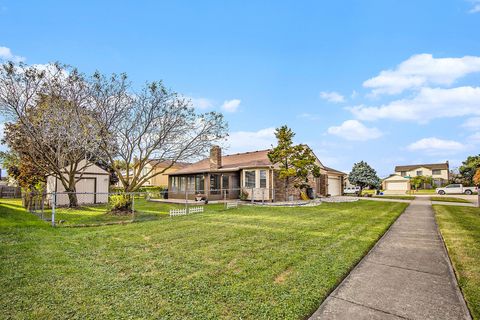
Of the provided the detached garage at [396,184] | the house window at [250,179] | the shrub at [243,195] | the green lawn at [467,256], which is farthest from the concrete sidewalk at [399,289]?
the detached garage at [396,184]

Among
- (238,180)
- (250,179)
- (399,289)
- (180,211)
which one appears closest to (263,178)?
(250,179)

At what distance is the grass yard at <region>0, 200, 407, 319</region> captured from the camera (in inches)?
129

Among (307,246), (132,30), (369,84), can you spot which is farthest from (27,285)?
(369,84)

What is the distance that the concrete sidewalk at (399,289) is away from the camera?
10.4 ft

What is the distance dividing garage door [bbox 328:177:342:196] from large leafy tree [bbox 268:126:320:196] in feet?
34.9

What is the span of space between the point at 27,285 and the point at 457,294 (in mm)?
6564

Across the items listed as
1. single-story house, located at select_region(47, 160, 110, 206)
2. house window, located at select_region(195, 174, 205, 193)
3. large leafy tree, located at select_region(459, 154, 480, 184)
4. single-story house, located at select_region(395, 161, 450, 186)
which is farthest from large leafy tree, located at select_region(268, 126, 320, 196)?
single-story house, located at select_region(395, 161, 450, 186)

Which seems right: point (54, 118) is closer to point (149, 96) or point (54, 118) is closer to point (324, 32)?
point (149, 96)

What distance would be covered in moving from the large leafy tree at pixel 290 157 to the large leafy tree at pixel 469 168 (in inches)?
1528

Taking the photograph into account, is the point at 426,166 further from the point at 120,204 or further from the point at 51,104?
the point at 51,104

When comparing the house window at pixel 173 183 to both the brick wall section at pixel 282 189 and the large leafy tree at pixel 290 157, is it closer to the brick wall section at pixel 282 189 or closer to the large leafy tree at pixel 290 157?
the brick wall section at pixel 282 189

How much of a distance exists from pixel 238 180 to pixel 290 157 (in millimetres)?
5538

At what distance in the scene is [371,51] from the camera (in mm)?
15352

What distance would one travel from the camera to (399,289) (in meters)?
3.86
